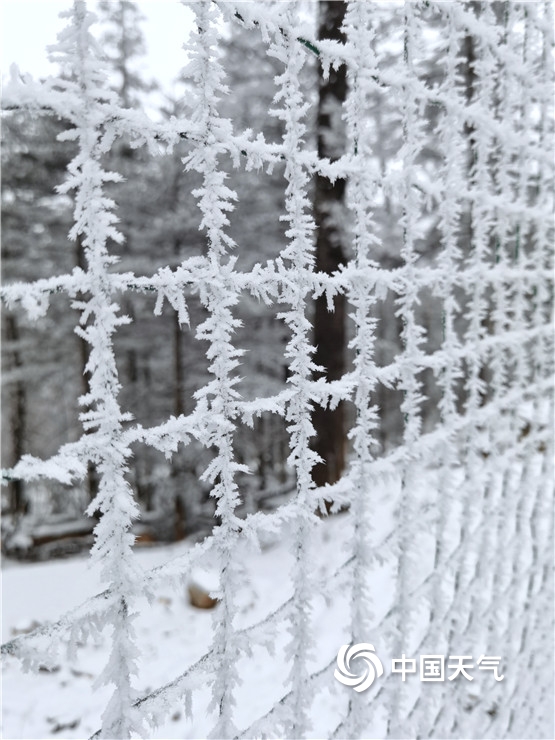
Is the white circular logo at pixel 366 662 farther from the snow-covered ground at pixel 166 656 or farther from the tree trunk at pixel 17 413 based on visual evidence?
the tree trunk at pixel 17 413

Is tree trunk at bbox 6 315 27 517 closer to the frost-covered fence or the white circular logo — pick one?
the frost-covered fence

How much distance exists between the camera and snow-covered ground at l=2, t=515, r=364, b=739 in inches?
110

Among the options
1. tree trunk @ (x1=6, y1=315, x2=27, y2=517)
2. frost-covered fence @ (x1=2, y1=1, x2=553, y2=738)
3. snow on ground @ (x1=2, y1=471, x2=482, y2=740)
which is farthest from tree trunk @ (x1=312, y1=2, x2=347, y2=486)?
tree trunk @ (x1=6, y1=315, x2=27, y2=517)

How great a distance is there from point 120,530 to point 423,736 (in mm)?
1419

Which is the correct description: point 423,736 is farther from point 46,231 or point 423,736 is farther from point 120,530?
point 46,231

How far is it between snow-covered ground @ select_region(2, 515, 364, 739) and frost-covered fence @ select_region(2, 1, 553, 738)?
0.50 ft

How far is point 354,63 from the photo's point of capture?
112 cm

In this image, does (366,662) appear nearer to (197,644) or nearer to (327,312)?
(197,644)

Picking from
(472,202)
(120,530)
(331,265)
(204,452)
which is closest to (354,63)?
(472,202)

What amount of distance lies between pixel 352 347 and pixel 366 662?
824 millimetres

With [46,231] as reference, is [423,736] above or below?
below

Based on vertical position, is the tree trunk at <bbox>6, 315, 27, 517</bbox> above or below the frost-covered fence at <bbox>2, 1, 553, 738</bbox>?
below

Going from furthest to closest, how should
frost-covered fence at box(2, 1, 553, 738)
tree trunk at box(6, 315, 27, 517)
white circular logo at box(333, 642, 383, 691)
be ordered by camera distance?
tree trunk at box(6, 315, 27, 517), white circular logo at box(333, 642, 383, 691), frost-covered fence at box(2, 1, 553, 738)

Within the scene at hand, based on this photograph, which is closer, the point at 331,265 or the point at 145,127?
the point at 145,127
